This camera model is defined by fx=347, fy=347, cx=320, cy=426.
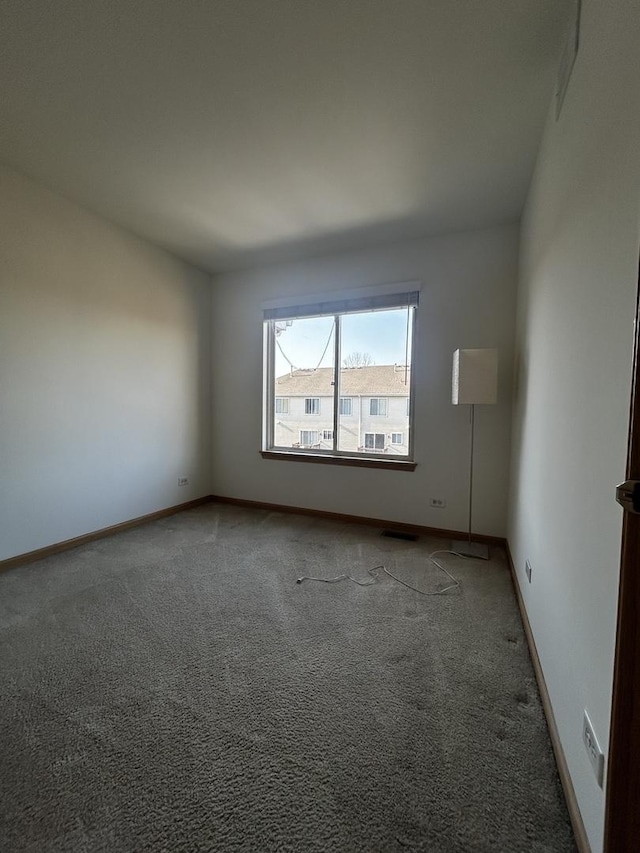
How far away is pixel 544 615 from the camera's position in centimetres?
154

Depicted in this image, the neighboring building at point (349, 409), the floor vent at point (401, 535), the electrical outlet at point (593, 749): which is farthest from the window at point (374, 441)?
the electrical outlet at point (593, 749)

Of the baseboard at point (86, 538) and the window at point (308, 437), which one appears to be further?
the window at point (308, 437)

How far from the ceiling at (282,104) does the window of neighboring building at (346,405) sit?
1.71 m

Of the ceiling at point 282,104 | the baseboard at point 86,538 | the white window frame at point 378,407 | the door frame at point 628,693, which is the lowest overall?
the baseboard at point 86,538

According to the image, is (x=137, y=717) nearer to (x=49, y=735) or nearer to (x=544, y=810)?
(x=49, y=735)

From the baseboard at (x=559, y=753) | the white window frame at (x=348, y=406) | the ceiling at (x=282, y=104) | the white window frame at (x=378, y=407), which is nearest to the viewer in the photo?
the baseboard at (x=559, y=753)

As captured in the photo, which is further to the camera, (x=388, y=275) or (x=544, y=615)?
(x=388, y=275)

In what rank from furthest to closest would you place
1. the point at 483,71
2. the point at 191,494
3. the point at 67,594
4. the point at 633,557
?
the point at 191,494
the point at 67,594
the point at 483,71
the point at 633,557

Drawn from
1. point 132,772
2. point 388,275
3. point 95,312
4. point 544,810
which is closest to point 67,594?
point 132,772

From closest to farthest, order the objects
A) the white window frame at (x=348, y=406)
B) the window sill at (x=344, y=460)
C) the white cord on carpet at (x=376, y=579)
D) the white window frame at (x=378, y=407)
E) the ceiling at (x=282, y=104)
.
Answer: the ceiling at (x=282, y=104), the white cord on carpet at (x=376, y=579), the window sill at (x=344, y=460), the white window frame at (x=378, y=407), the white window frame at (x=348, y=406)

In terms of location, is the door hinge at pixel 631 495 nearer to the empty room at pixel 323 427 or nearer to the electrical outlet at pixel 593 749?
the empty room at pixel 323 427

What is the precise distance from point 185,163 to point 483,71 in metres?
1.85

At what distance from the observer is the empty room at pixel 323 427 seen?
3.36ft

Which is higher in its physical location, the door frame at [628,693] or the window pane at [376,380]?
the window pane at [376,380]
